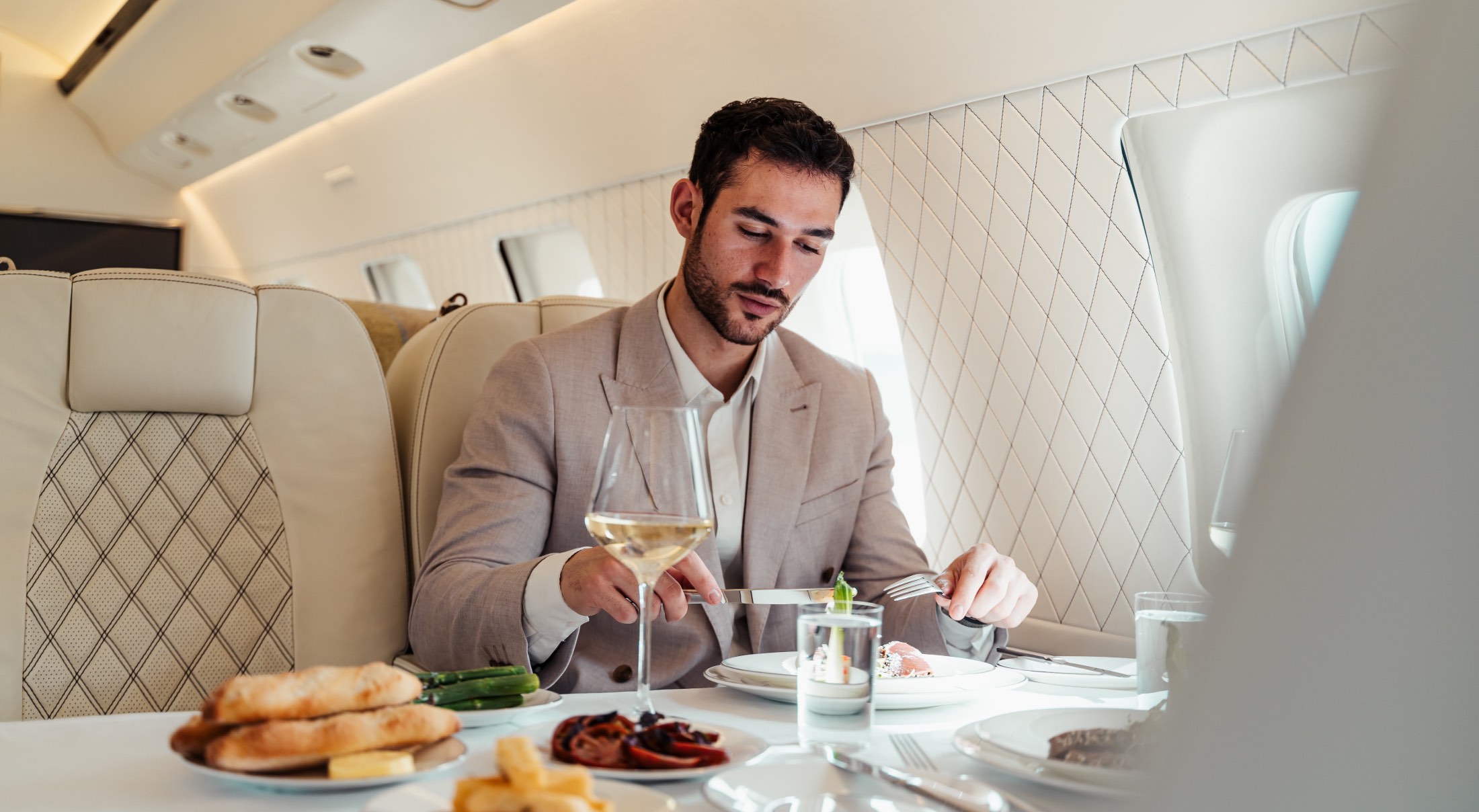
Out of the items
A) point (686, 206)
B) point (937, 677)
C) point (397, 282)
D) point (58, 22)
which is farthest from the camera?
point (397, 282)

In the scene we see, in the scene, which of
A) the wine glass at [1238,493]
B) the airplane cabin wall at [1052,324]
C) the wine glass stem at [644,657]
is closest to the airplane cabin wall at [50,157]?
the airplane cabin wall at [1052,324]

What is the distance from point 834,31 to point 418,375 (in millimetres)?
1771

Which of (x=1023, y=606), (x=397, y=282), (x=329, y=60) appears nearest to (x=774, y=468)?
(x=1023, y=606)

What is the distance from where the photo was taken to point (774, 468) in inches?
74.2

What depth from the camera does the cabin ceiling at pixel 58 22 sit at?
682cm

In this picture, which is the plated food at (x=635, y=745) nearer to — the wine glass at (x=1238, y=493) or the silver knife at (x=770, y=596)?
the silver knife at (x=770, y=596)

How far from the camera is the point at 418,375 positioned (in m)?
2.00

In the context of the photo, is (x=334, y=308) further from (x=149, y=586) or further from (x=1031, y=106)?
Answer: (x=1031, y=106)

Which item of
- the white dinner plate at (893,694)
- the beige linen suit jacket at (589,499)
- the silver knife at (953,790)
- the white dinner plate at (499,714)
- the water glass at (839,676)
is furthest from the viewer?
the beige linen suit jacket at (589,499)

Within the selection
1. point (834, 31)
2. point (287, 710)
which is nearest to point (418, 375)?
point (287, 710)

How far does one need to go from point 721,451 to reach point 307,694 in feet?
4.09

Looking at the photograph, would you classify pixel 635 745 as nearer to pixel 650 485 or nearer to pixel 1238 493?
pixel 650 485

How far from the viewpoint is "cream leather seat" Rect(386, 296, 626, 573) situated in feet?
6.18

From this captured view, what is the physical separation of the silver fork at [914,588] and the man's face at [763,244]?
1.80ft
